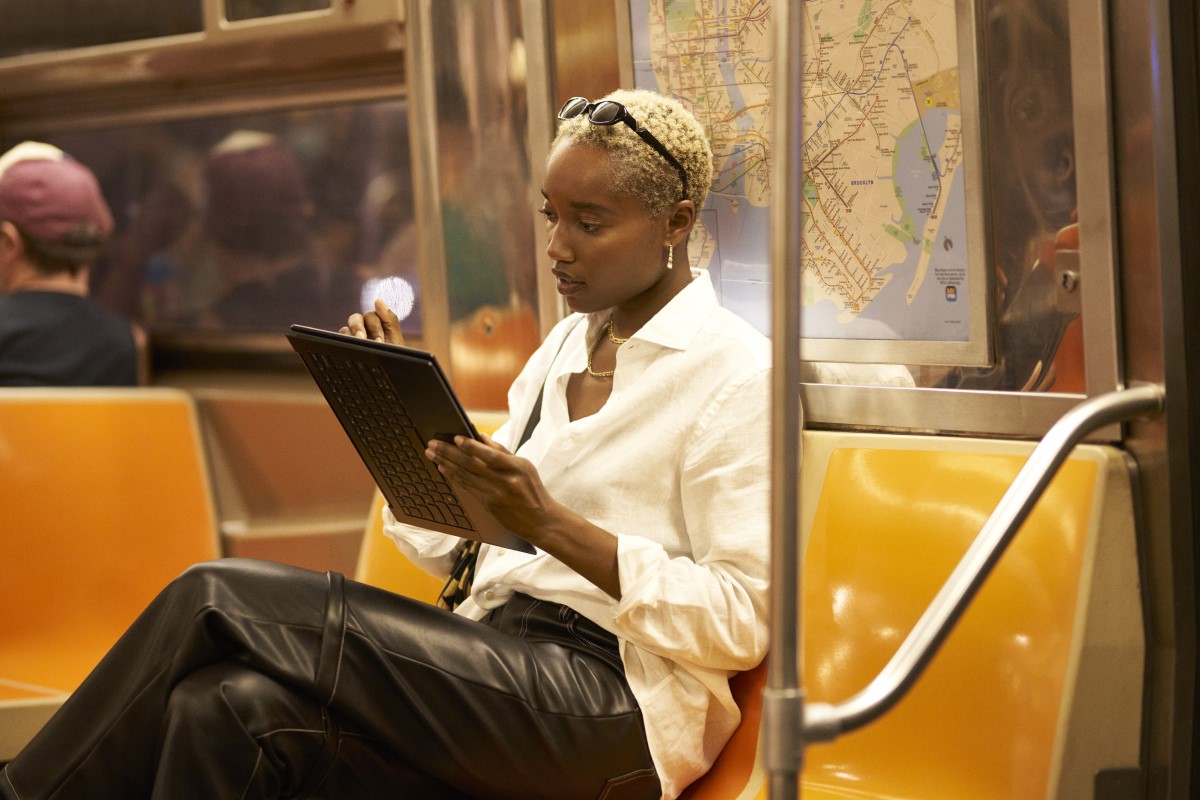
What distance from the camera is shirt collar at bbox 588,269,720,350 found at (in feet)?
6.34

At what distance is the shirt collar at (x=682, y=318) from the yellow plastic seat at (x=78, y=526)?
1.57 m

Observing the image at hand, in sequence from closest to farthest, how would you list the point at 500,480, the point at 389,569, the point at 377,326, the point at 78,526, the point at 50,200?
the point at 500,480 → the point at 377,326 → the point at 389,569 → the point at 78,526 → the point at 50,200

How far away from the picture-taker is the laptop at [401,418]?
165 cm

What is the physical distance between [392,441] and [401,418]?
0.08 m

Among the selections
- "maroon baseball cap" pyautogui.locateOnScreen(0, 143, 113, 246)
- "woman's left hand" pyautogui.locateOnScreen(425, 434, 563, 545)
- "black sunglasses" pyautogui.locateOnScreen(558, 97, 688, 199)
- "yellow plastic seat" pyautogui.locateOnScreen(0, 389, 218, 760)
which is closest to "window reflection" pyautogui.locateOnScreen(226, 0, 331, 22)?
"maroon baseball cap" pyautogui.locateOnScreen(0, 143, 113, 246)

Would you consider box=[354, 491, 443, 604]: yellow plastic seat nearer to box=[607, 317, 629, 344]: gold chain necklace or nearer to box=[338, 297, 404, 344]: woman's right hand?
box=[338, 297, 404, 344]: woman's right hand

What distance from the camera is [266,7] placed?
119 inches

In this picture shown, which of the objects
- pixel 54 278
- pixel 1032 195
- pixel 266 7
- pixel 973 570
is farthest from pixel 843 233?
pixel 54 278

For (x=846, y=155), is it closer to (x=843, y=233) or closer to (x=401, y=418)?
(x=843, y=233)

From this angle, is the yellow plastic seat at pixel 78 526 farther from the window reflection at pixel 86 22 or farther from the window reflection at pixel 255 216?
the window reflection at pixel 86 22

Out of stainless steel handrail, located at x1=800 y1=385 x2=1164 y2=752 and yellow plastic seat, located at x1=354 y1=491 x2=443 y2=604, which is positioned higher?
stainless steel handrail, located at x1=800 y1=385 x2=1164 y2=752

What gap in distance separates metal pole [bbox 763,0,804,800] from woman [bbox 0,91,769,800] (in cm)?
57

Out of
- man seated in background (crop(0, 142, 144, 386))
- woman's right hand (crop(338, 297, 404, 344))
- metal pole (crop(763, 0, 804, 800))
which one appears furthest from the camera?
man seated in background (crop(0, 142, 144, 386))

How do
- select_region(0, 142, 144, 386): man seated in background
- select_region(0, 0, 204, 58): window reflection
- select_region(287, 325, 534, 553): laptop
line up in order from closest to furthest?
1. select_region(287, 325, 534, 553): laptop
2. select_region(0, 142, 144, 386): man seated in background
3. select_region(0, 0, 204, 58): window reflection
